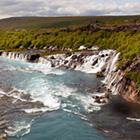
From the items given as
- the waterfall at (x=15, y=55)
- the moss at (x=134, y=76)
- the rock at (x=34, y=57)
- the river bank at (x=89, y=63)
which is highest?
the moss at (x=134, y=76)

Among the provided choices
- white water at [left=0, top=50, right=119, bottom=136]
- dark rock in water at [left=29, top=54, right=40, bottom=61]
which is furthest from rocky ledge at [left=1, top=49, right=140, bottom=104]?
white water at [left=0, top=50, right=119, bottom=136]

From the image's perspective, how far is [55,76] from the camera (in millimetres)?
85688

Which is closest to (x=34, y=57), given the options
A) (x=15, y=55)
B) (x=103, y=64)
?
(x=15, y=55)

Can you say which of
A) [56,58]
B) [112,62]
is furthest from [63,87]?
[56,58]

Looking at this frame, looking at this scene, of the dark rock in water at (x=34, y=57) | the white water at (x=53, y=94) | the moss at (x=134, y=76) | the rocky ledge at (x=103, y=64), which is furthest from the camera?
the dark rock in water at (x=34, y=57)

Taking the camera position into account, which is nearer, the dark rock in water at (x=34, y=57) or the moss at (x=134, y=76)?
the moss at (x=134, y=76)

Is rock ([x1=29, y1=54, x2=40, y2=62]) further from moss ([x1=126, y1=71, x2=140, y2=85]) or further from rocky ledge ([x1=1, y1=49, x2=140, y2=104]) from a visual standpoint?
moss ([x1=126, y1=71, x2=140, y2=85])

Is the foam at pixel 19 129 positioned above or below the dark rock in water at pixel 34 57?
above

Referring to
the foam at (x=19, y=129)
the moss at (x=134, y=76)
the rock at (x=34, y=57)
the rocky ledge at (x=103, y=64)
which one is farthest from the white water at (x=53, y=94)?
the rock at (x=34, y=57)

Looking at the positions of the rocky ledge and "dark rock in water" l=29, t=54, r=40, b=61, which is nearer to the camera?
the rocky ledge

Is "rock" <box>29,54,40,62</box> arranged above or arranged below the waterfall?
above

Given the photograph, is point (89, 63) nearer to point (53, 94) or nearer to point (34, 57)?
point (34, 57)

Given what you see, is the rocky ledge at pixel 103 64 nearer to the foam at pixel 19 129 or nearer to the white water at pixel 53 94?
the white water at pixel 53 94

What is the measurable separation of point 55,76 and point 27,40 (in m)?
76.6
